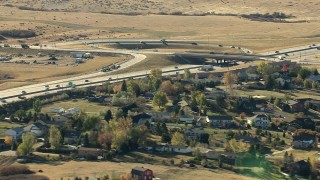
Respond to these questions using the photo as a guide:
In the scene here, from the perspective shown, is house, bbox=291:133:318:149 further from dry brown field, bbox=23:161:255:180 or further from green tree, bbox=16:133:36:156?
green tree, bbox=16:133:36:156

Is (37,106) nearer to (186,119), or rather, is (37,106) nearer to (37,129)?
(37,129)

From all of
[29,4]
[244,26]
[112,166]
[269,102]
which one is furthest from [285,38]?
[112,166]

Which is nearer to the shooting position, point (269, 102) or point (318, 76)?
point (269, 102)

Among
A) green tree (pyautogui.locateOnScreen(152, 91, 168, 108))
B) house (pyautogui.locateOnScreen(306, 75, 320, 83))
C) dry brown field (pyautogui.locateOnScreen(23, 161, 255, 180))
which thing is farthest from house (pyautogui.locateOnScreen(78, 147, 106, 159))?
house (pyautogui.locateOnScreen(306, 75, 320, 83))

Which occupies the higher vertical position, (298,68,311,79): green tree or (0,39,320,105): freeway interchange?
(298,68,311,79): green tree

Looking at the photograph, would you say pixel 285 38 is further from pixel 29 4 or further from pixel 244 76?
pixel 29 4

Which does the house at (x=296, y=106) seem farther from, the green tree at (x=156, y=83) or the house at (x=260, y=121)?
the green tree at (x=156, y=83)
